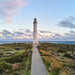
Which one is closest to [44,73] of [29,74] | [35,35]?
[29,74]

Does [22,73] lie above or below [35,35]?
below

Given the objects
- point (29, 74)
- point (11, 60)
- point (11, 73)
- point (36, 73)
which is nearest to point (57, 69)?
point (36, 73)

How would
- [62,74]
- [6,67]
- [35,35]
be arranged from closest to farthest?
[62,74] < [6,67] < [35,35]

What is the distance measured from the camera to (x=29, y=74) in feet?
34.2

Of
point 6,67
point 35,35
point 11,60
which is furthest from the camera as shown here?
point 35,35

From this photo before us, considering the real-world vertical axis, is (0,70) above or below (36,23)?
below

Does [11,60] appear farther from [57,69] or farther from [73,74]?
[73,74]

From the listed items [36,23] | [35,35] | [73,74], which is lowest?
[73,74]

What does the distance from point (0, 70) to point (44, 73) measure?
201 inches

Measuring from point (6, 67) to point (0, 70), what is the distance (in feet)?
3.22

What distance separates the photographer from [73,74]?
37.0 ft

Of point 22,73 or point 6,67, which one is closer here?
point 22,73

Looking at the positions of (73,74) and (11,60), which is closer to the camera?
(73,74)

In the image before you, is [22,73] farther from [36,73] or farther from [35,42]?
[35,42]
